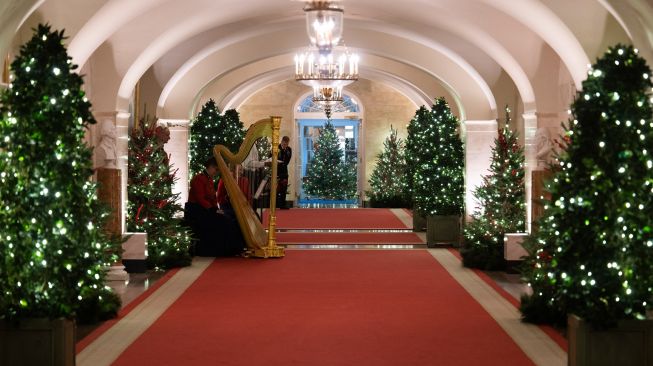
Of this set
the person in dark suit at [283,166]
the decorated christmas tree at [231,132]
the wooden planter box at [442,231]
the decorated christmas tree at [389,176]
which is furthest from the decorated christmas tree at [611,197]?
the decorated christmas tree at [389,176]

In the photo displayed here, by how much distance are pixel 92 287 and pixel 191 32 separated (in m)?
7.13

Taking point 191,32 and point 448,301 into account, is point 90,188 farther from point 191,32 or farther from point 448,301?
point 191,32

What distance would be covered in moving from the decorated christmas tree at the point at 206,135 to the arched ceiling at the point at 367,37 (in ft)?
6.43

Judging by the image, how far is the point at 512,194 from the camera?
13.6 meters

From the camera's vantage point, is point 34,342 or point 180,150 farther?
point 180,150

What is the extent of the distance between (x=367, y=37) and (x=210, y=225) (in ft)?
13.4

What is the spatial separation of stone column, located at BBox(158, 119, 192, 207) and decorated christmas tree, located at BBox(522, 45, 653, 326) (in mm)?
12081

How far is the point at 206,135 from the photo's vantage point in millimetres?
20453

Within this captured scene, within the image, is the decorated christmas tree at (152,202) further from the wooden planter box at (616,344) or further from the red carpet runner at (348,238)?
the wooden planter box at (616,344)

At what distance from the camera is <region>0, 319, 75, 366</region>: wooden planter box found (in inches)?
256

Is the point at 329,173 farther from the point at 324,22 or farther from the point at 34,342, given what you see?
the point at 34,342

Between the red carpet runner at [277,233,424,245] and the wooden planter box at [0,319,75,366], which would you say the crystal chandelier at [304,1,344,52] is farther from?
the red carpet runner at [277,233,424,245]

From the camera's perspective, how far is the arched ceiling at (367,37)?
10055mm

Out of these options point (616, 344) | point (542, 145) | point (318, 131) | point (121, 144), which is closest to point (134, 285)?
point (121, 144)
